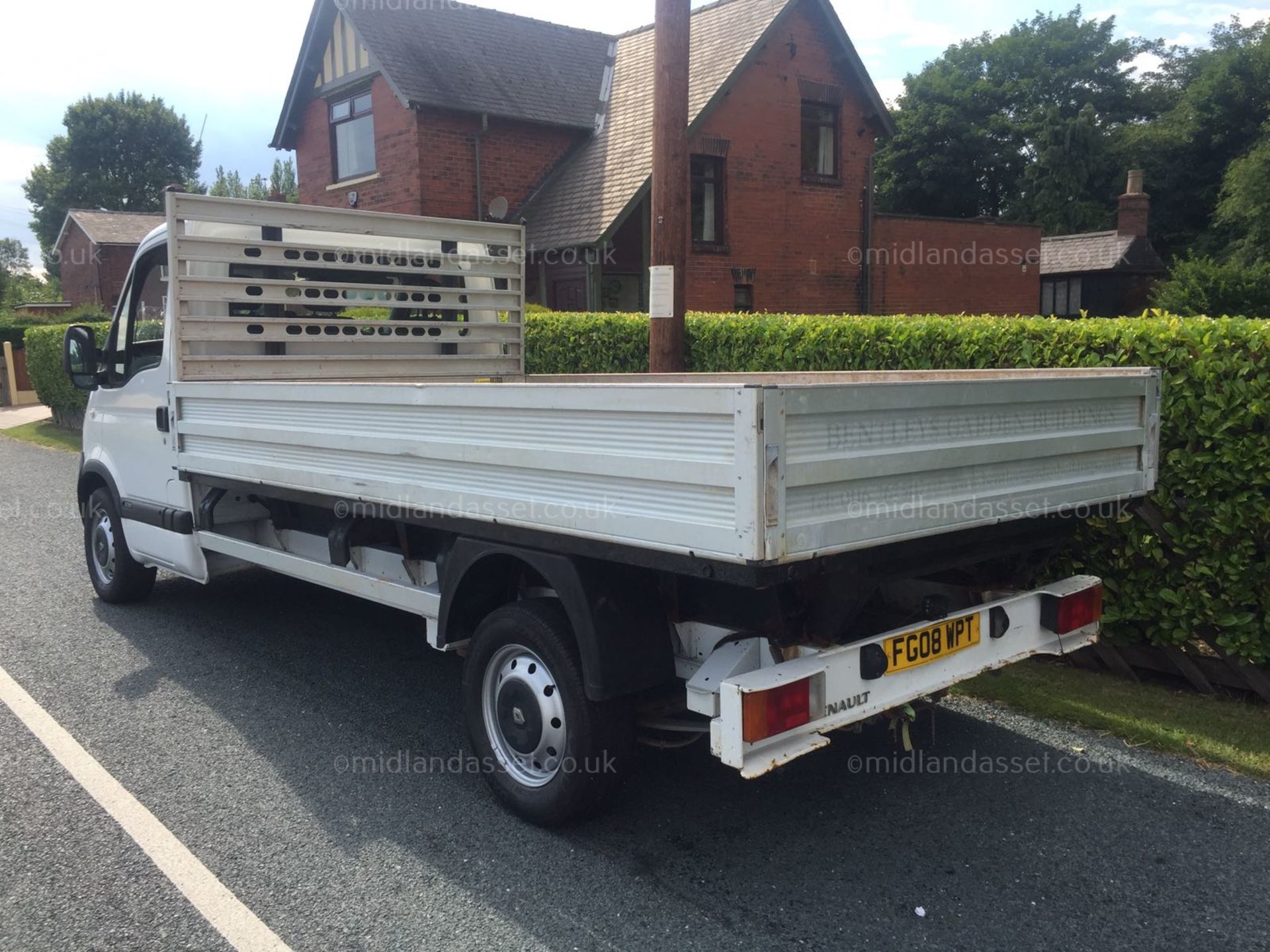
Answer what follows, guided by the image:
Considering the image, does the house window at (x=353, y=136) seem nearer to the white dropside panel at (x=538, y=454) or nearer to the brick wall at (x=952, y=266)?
the brick wall at (x=952, y=266)

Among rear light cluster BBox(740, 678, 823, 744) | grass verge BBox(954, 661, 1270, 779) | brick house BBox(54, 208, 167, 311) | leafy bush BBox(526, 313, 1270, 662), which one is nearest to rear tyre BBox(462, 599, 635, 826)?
rear light cluster BBox(740, 678, 823, 744)

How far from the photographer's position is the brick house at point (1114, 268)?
38.9m

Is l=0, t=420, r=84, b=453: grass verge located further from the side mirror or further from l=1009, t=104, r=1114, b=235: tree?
l=1009, t=104, r=1114, b=235: tree

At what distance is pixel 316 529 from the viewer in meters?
5.53

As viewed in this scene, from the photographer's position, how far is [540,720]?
3814 mm

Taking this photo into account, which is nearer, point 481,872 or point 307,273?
point 481,872

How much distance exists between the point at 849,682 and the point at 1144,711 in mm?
2437

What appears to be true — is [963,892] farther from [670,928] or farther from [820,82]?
[820,82]

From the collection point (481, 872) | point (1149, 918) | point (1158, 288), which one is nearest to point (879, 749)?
point (1149, 918)

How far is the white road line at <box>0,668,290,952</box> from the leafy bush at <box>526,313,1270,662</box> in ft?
13.3

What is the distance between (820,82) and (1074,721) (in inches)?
756

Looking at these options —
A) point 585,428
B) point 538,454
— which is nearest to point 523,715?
point 538,454

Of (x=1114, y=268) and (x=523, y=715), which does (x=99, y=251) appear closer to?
(x=1114, y=268)

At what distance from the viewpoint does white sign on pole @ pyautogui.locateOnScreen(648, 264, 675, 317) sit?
7449 millimetres
